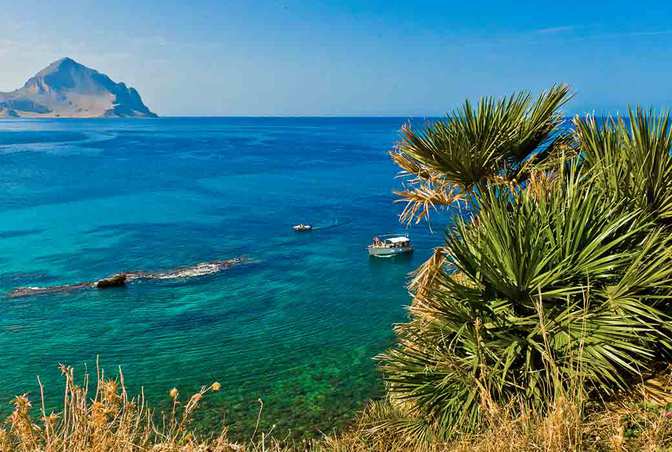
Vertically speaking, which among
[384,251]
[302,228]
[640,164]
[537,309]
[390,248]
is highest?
[640,164]

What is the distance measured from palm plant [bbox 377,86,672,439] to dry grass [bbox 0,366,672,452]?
27 centimetres

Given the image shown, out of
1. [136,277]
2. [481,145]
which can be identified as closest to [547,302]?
[481,145]

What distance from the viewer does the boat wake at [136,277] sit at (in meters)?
26.0

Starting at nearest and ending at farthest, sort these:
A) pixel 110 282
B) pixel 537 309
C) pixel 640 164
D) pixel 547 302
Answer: pixel 537 309, pixel 547 302, pixel 640 164, pixel 110 282

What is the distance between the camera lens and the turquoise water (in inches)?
673

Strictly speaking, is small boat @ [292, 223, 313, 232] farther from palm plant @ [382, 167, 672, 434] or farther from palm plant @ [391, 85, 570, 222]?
palm plant @ [382, 167, 672, 434]

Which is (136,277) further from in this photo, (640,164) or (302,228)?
(640,164)

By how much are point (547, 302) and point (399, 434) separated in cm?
273

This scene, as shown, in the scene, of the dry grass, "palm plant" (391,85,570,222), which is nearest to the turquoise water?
"palm plant" (391,85,570,222)

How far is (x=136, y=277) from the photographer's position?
28.0m

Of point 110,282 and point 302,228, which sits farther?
point 302,228

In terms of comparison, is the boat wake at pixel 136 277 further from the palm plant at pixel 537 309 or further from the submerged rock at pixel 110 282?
the palm plant at pixel 537 309

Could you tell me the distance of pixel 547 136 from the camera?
925cm

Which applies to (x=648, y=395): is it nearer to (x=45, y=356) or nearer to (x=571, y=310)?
(x=571, y=310)
